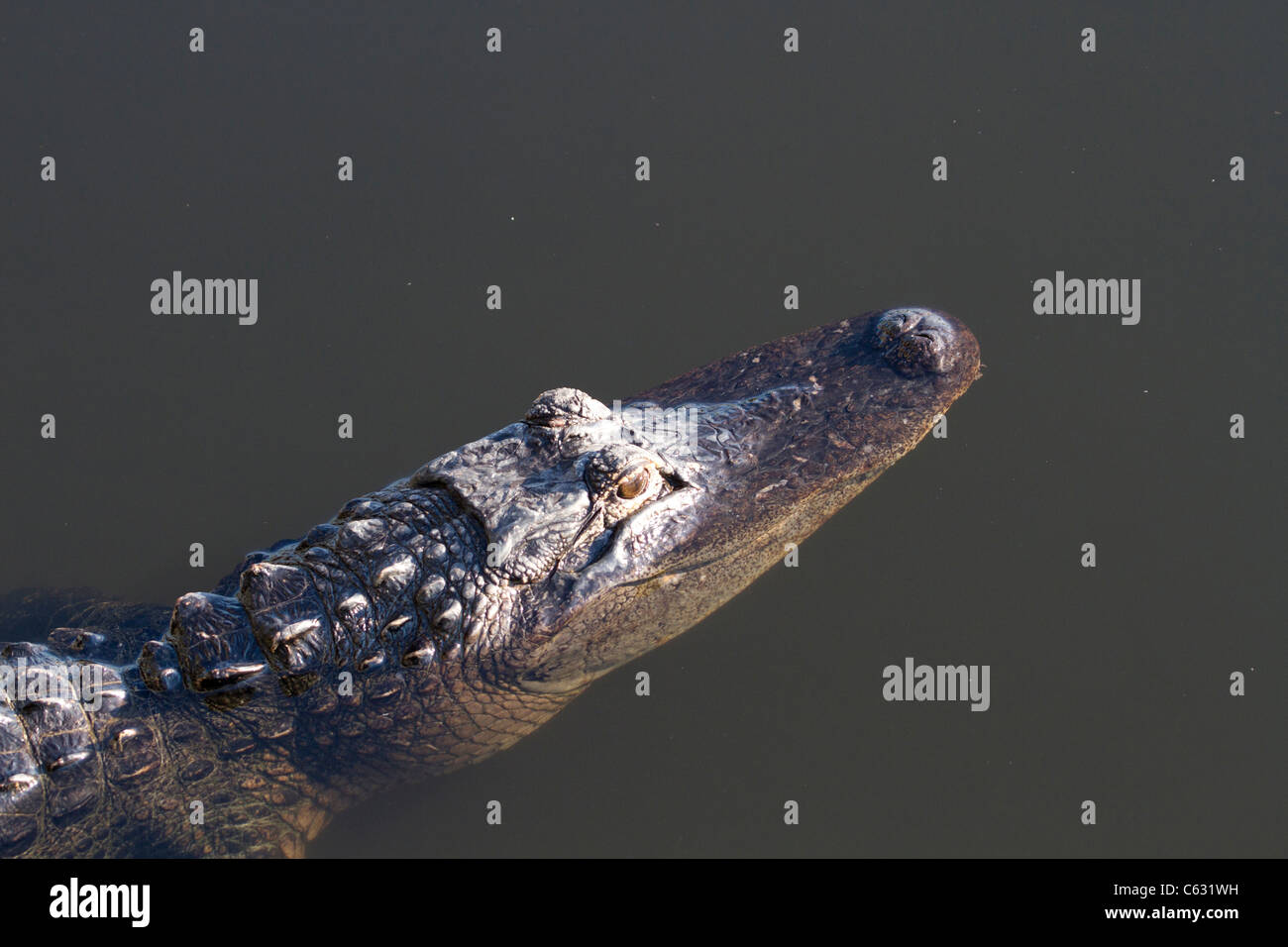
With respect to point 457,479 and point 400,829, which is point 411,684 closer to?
point 457,479

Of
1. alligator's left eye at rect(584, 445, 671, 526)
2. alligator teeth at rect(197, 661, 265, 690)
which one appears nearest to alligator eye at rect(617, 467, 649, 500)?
alligator's left eye at rect(584, 445, 671, 526)

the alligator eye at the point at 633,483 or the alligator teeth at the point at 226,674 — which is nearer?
the alligator teeth at the point at 226,674

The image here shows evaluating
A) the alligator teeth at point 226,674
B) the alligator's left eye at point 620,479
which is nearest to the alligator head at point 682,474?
the alligator's left eye at point 620,479

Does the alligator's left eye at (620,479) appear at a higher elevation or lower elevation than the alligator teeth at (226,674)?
higher

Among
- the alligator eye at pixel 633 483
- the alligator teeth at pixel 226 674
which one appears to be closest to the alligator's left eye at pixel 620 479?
the alligator eye at pixel 633 483

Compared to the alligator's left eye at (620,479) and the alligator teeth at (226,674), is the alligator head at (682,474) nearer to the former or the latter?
the alligator's left eye at (620,479)
